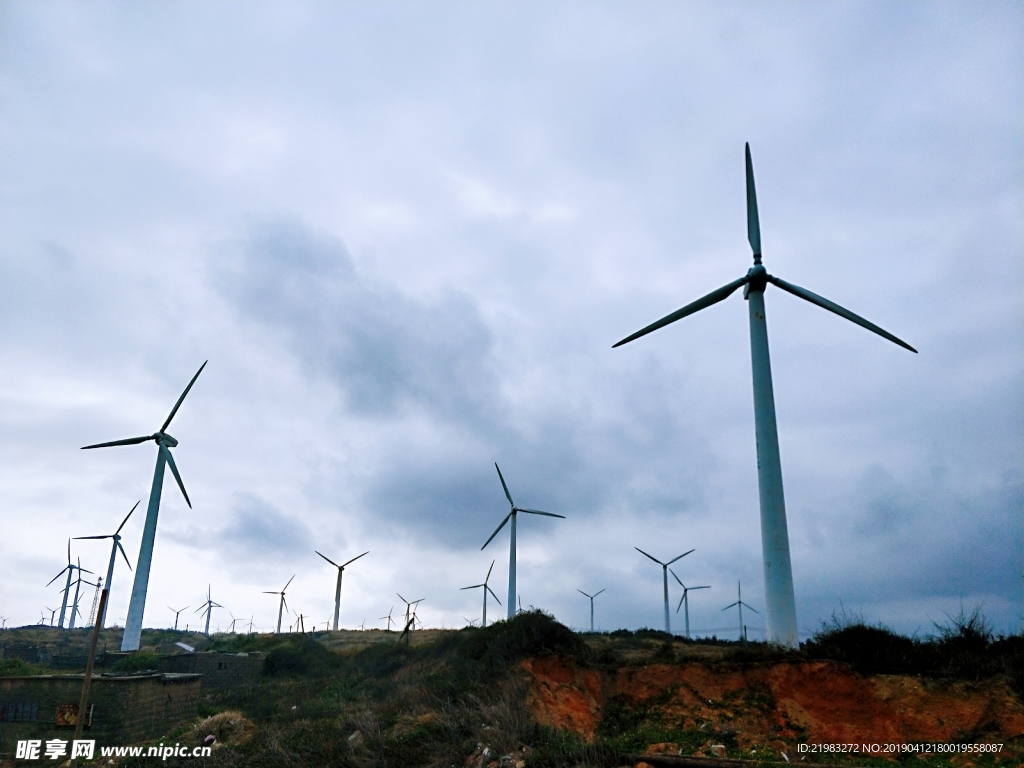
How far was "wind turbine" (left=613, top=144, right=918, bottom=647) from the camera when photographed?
91.7 feet

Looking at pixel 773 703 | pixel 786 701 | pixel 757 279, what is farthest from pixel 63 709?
pixel 757 279

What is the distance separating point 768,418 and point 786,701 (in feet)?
37.7

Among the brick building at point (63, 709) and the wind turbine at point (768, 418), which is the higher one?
the wind turbine at point (768, 418)

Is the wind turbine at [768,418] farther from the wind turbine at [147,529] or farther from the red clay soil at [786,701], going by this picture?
the wind turbine at [147,529]

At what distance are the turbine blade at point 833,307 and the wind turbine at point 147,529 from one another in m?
51.6

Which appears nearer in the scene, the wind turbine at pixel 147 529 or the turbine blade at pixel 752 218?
the turbine blade at pixel 752 218

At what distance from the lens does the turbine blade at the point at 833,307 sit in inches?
1286

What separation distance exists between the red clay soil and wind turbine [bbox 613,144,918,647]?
227cm

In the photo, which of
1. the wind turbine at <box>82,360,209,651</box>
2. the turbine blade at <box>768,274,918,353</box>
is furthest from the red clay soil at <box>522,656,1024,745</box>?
the wind turbine at <box>82,360,209,651</box>

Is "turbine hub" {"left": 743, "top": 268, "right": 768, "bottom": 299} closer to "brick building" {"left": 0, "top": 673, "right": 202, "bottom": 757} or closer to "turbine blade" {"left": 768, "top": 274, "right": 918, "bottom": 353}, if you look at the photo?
"turbine blade" {"left": 768, "top": 274, "right": 918, "bottom": 353}

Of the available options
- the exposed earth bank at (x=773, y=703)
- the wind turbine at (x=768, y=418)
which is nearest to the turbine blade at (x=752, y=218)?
the wind turbine at (x=768, y=418)

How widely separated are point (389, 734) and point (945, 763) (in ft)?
56.9

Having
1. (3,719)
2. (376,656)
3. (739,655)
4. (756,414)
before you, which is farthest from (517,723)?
(376,656)

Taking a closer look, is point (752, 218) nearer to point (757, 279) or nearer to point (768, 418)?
point (757, 279)
